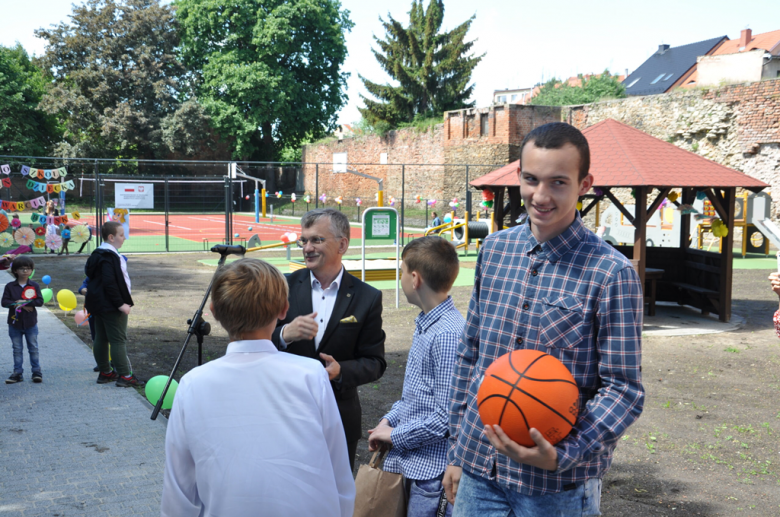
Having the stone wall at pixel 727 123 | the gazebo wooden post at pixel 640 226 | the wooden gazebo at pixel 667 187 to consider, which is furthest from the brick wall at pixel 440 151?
the gazebo wooden post at pixel 640 226

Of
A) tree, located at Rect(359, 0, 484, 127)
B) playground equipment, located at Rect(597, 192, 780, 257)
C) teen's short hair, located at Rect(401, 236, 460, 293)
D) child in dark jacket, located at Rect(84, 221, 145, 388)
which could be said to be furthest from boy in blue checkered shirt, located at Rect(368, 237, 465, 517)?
tree, located at Rect(359, 0, 484, 127)

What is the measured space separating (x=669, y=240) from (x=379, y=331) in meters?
19.6

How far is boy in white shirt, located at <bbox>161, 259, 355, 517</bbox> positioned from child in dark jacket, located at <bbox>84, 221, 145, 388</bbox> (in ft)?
17.2

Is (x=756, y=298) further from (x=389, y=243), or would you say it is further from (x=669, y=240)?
(x=389, y=243)

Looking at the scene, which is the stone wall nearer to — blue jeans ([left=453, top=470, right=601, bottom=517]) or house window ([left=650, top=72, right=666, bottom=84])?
blue jeans ([left=453, top=470, right=601, bottom=517])

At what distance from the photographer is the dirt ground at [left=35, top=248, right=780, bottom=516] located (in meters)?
4.91

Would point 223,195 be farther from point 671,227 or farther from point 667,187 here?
point 667,187

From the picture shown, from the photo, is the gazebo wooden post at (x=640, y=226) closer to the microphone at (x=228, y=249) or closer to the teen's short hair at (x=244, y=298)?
the microphone at (x=228, y=249)

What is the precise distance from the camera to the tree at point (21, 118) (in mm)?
50094

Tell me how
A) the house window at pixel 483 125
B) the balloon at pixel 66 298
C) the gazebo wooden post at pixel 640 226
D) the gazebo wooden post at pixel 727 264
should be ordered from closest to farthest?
the balloon at pixel 66 298 → the gazebo wooden post at pixel 640 226 → the gazebo wooden post at pixel 727 264 → the house window at pixel 483 125

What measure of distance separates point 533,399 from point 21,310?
6.94 metres

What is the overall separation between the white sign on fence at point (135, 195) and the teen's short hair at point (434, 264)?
20269 mm

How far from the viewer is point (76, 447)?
559 centimetres

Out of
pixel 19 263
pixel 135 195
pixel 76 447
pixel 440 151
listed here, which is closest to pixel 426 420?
pixel 76 447
